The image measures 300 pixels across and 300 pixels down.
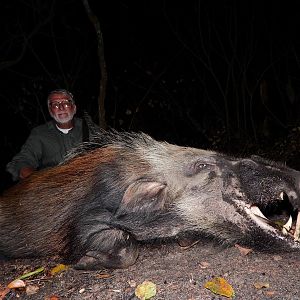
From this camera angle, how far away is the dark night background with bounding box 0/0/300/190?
14273 millimetres

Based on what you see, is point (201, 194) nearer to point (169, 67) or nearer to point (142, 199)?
point (142, 199)

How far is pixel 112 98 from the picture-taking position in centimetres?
1886

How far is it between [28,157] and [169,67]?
41.5 feet

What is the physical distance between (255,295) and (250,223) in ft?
2.41

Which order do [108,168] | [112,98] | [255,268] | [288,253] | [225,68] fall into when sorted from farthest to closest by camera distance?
[112,98] < [225,68] < [108,168] < [288,253] < [255,268]

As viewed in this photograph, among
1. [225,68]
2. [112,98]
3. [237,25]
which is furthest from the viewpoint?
[112,98]

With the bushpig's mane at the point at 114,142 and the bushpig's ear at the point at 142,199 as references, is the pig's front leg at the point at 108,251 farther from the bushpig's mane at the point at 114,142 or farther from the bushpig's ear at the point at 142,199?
the bushpig's mane at the point at 114,142

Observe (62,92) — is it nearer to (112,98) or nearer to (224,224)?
(224,224)

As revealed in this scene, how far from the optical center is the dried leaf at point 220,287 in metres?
3.25

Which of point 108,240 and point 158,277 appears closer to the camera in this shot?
point 158,277

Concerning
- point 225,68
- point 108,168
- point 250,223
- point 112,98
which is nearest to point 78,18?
point 112,98

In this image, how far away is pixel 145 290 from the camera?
3430 mm

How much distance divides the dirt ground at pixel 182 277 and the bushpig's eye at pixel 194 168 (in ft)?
2.42

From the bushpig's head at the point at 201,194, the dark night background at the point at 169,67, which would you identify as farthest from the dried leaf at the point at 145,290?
the dark night background at the point at 169,67
